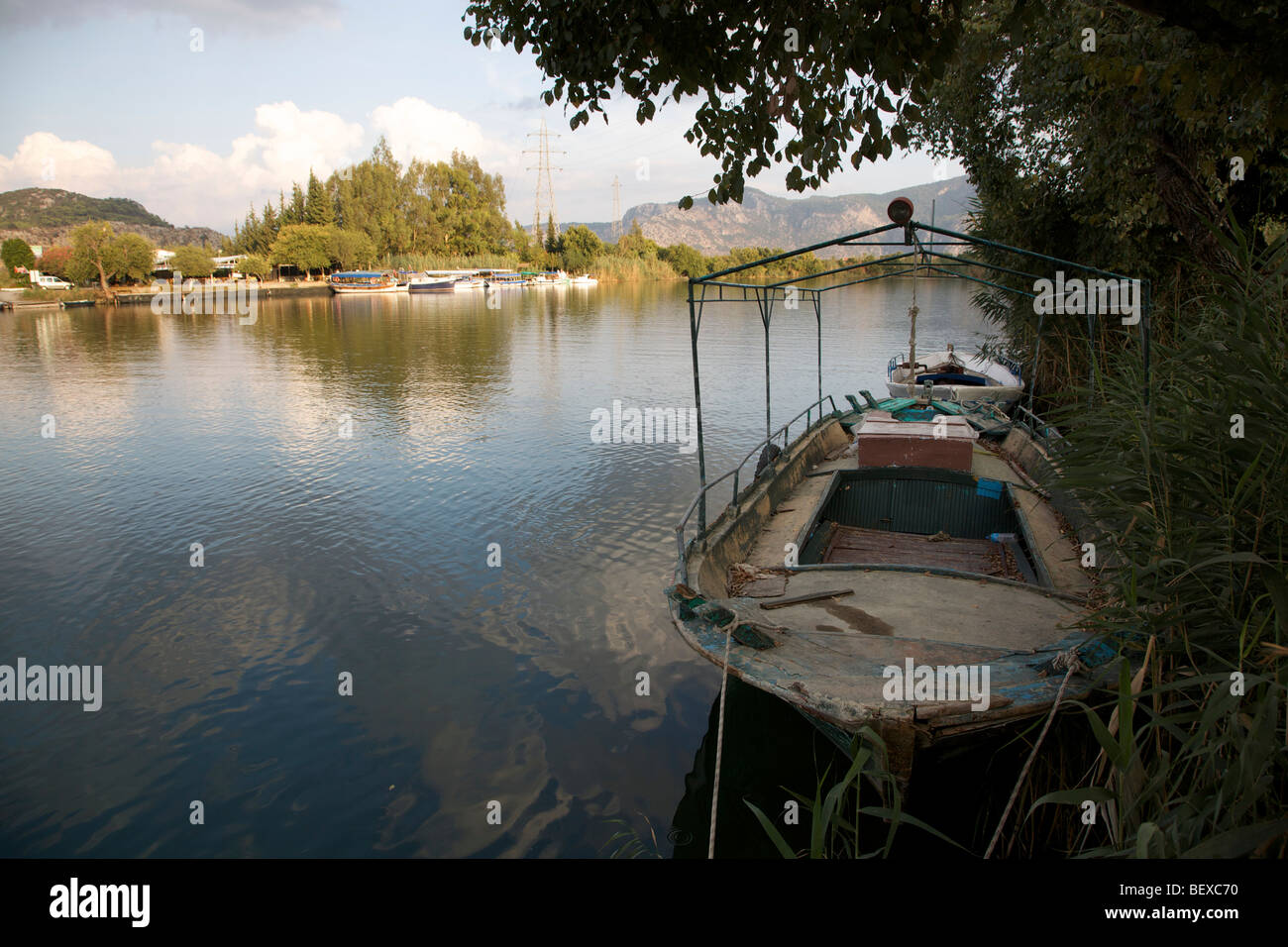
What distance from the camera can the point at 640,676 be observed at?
8938 mm

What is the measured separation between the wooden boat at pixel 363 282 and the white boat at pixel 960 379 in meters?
76.6

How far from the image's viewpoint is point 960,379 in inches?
894

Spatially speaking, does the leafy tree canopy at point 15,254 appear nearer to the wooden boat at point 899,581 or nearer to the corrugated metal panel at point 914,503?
the wooden boat at point 899,581

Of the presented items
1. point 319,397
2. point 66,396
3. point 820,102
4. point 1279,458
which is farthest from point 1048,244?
point 66,396

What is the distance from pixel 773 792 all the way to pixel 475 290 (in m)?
97.5

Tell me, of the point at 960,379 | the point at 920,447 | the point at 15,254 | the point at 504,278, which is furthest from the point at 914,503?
the point at 15,254

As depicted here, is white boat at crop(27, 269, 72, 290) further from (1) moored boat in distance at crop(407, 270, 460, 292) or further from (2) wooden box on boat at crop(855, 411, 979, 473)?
(2) wooden box on boat at crop(855, 411, 979, 473)

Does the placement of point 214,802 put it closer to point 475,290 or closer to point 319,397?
point 319,397

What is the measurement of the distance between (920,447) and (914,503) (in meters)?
0.89

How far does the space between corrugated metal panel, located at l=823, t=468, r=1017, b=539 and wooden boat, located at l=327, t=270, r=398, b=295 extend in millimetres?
86727

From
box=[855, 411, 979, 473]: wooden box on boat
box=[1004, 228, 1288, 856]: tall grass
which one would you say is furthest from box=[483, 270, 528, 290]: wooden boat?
box=[1004, 228, 1288, 856]: tall grass

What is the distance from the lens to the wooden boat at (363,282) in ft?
288

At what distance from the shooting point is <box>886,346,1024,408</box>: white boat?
827 inches

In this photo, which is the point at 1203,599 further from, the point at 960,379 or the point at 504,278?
the point at 504,278
